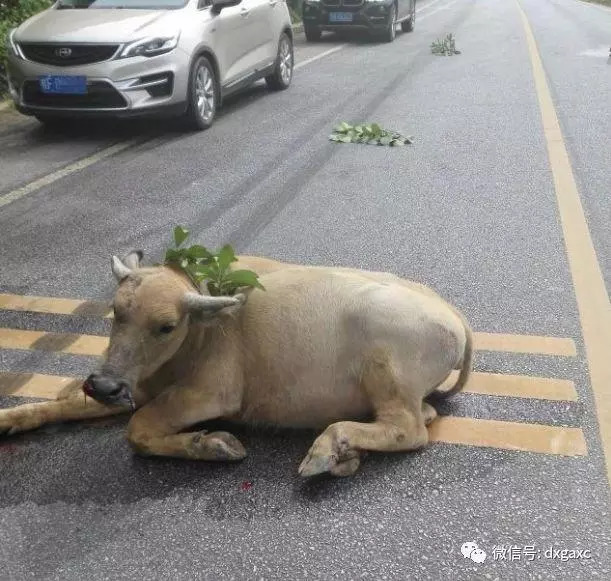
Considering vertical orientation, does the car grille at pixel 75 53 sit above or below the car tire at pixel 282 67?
above

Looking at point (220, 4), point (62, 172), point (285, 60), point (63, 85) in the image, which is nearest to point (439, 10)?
point (285, 60)

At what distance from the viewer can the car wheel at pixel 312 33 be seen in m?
19.0

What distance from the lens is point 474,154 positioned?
823 cm

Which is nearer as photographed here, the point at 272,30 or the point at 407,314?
the point at 407,314

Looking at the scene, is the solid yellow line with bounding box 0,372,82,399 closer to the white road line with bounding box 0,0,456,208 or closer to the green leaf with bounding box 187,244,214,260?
the green leaf with bounding box 187,244,214,260

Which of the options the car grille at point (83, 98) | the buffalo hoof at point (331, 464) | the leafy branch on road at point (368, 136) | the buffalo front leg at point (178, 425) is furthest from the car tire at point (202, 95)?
the buffalo hoof at point (331, 464)

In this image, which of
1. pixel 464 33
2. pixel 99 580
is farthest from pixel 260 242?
pixel 464 33

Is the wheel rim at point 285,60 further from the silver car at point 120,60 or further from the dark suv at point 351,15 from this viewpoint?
the dark suv at point 351,15

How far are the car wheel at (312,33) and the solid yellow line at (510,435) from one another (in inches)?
677

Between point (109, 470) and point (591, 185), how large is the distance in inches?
221

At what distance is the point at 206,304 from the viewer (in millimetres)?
2730

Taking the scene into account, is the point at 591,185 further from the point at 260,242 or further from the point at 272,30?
the point at 272,30

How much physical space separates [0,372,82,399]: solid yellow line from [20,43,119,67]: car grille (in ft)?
17.4

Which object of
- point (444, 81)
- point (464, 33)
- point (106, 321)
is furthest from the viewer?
point (464, 33)
